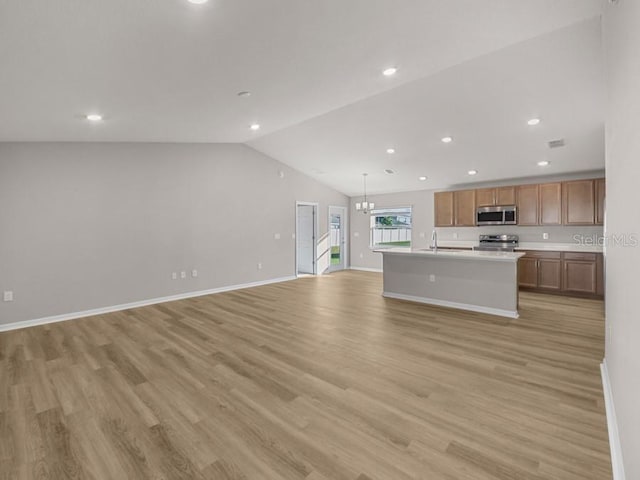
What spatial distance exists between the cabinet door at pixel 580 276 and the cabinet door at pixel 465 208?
1885mm

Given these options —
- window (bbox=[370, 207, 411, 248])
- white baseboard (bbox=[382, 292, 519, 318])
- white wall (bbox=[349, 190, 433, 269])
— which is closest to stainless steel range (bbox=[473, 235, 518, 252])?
white wall (bbox=[349, 190, 433, 269])

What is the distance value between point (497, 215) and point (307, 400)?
5.91 m

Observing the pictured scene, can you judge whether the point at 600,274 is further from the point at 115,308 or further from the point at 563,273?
the point at 115,308

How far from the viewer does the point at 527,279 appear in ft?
20.1

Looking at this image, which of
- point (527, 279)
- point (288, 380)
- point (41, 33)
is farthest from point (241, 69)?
point (527, 279)

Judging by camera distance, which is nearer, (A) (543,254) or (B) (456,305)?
(B) (456,305)

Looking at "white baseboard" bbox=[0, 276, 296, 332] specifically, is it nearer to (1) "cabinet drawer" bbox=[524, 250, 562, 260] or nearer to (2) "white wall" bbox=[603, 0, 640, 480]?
(1) "cabinet drawer" bbox=[524, 250, 562, 260]

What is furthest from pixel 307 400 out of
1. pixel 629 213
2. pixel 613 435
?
pixel 629 213

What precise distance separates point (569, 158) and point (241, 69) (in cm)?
557

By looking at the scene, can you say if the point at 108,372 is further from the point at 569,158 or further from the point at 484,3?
the point at 569,158

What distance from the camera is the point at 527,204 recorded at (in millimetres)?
6250

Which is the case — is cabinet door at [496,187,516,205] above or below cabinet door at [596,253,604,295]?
above

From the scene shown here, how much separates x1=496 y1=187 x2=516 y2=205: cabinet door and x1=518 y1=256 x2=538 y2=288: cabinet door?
1.18 meters

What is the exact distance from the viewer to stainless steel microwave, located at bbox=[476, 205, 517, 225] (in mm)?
6395
